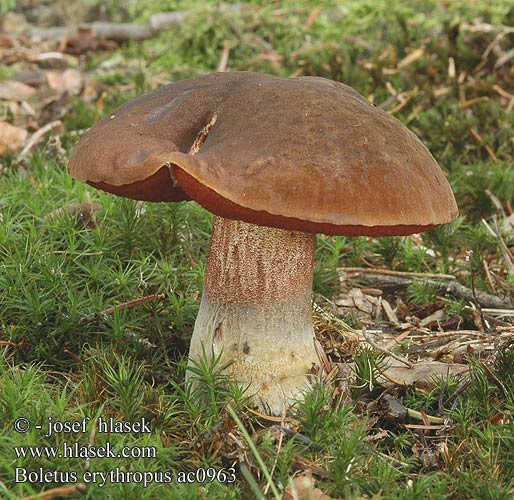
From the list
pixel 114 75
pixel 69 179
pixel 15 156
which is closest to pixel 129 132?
pixel 69 179

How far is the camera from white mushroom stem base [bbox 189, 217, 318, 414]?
2373 millimetres

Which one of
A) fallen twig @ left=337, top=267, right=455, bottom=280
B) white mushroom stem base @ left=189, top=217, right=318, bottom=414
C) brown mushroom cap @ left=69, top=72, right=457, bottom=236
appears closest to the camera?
brown mushroom cap @ left=69, top=72, right=457, bottom=236

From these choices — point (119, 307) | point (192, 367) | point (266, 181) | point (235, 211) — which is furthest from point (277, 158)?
point (119, 307)

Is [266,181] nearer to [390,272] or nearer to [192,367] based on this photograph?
[192,367]

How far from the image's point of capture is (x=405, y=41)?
5.79 meters

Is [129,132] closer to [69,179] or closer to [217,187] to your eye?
[217,187]

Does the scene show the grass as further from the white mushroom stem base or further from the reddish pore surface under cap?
the reddish pore surface under cap

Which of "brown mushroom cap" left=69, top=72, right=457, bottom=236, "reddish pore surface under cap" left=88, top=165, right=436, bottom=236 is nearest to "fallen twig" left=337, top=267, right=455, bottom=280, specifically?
"brown mushroom cap" left=69, top=72, right=457, bottom=236

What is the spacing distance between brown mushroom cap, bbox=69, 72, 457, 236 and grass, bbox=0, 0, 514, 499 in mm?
664

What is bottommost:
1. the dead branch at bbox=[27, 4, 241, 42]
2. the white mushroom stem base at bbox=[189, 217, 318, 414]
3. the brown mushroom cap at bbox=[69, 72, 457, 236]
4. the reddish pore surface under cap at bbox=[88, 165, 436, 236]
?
the dead branch at bbox=[27, 4, 241, 42]

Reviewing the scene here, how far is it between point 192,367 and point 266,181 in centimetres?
83

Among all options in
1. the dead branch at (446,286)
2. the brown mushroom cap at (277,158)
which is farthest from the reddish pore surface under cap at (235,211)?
the dead branch at (446,286)

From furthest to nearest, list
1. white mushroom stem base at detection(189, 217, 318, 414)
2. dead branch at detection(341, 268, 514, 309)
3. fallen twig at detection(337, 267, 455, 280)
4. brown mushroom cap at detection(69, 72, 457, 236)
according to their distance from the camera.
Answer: fallen twig at detection(337, 267, 455, 280), dead branch at detection(341, 268, 514, 309), white mushroom stem base at detection(189, 217, 318, 414), brown mushroom cap at detection(69, 72, 457, 236)

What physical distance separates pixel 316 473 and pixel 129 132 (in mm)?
1192
